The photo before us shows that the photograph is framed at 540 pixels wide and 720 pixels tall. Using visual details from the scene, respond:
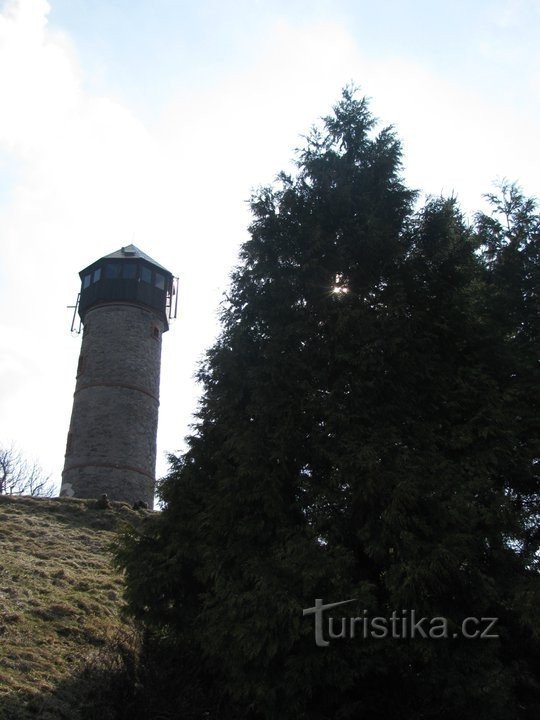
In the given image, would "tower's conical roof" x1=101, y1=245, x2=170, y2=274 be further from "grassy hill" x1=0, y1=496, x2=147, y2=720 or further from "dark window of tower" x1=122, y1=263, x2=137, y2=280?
"grassy hill" x1=0, y1=496, x2=147, y2=720

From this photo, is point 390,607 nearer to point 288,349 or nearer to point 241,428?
point 241,428

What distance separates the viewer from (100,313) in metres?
28.1

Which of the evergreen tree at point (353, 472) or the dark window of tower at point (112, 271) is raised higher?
the dark window of tower at point (112, 271)

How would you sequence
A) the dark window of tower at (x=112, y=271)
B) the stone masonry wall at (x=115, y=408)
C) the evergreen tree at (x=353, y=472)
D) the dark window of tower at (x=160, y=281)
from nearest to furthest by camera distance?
1. the evergreen tree at (x=353, y=472)
2. the stone masonry wall at (x=115, y=408)
3. the dark window of tower at (x=112, y=271)
4. the dark window of tower at (x=160, y=281)

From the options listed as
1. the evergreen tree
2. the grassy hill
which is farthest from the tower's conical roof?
the evergreen tree

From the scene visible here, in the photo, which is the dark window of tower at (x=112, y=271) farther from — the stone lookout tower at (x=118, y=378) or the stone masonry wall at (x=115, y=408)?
the stone masonry wall at (x=115, y=408)

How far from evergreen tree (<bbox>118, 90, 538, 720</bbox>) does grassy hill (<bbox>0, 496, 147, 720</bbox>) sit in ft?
3.94

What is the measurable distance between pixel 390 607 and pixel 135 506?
16.9m

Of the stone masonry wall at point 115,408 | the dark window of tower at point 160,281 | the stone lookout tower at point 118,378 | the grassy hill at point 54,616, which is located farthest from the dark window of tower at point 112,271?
the grassy hill at point 54,616

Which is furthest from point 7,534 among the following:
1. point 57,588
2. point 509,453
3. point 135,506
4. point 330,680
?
point 509,453

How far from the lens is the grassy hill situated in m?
8.02

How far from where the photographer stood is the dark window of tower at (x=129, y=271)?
2892 cm

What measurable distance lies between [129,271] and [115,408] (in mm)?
7053

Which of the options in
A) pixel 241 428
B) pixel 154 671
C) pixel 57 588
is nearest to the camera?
pixel 154 671
